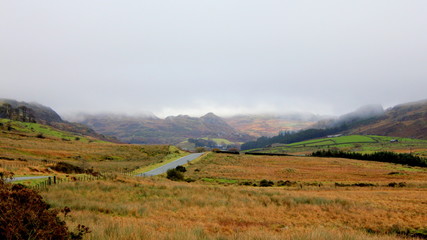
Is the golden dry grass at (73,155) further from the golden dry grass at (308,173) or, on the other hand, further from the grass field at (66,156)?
the golden dry grass at (308,173)

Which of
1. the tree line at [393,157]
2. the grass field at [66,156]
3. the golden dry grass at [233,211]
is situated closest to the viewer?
the golden dry grass at [233,211]

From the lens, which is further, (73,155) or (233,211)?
(73,155)

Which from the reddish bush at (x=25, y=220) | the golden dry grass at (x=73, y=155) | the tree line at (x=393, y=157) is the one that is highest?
the reddish bush at (x=25, y=220)

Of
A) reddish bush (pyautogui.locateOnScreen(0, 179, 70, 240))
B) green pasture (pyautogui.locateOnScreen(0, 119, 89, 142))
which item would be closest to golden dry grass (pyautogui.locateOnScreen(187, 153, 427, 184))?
reddish bush (pyautogui.locateOnScreen(0, 179, 70, 240))

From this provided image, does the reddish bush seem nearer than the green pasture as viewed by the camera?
Yes

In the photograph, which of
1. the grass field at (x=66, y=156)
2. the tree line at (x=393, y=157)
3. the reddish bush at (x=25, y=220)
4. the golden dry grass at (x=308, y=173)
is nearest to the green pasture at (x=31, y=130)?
the grass field at (x=66, y=156)

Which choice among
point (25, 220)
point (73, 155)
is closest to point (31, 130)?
point (73, 155)

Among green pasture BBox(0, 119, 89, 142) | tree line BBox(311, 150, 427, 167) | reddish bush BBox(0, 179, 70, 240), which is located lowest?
tree line BBox(311, 150, 427, 167)

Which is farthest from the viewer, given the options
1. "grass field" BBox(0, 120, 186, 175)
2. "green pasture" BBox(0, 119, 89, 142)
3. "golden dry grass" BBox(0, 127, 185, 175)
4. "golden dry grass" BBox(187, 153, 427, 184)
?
"green pasture" BBox(0, 119, 89, 142)

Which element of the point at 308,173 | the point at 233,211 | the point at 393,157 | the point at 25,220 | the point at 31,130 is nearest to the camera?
the point at 25,220

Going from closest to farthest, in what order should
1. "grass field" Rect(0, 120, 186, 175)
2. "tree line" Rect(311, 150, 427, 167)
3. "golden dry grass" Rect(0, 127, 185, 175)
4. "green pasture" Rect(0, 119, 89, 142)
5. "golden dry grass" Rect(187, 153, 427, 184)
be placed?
"grass field" Rect(0, 120, 186, 175) < "golden dry grass" Rect(187, 153, 427, 184) < "golden dry grass" Rect(0, 127, 185, 175) < "tree line" Rect(311, 150, 427, 167) < "green pasture" Rect(0, 119, 89, 142)

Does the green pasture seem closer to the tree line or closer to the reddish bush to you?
the tree line

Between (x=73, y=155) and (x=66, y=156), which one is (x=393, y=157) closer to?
(x=73, y=155)

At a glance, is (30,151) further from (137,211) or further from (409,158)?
(409,158)
